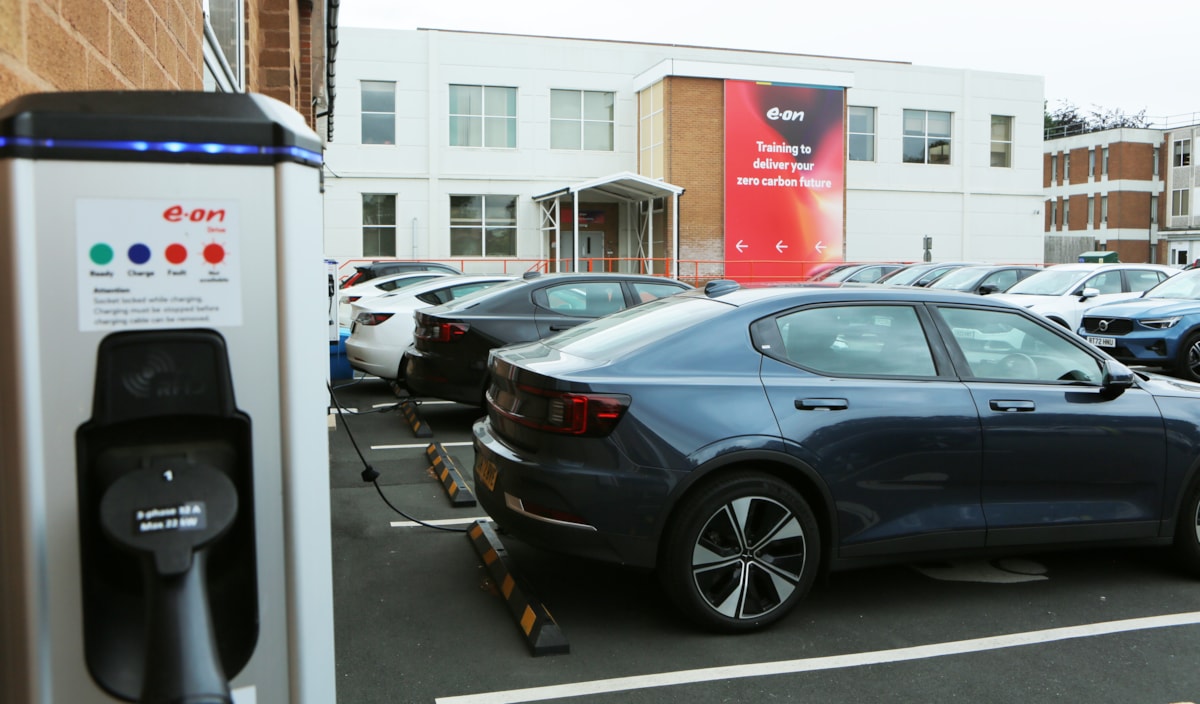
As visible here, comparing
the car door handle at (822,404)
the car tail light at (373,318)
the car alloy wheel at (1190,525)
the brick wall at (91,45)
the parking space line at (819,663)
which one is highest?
the brick wall at (91,45)

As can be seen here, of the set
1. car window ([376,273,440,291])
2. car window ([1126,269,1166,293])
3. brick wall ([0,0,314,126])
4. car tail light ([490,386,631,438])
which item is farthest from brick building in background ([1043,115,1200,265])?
brick wall ([0,0,314,126])

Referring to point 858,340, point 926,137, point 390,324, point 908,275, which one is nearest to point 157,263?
point 858,340

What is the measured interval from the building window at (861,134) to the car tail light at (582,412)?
3493cm

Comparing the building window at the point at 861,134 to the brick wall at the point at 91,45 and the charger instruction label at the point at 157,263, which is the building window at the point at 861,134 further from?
the charger instruction label at the point at 157,263

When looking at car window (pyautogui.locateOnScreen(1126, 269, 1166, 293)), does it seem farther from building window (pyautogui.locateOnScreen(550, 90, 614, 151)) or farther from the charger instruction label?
building window (pyautogui.locateOnScreen(550, 90, 614, 151))

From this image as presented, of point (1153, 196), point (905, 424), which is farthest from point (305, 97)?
point (1153, 196)

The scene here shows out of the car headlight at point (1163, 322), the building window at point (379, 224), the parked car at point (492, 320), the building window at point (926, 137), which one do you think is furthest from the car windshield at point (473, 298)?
the building window at point (926, 137)

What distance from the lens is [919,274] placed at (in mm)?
23719

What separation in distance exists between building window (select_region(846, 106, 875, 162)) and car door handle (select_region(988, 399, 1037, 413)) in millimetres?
33845

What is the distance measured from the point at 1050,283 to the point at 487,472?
14485mm

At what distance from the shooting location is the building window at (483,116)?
33.8m

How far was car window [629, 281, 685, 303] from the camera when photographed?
10.4 meters

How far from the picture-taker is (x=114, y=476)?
163 cm

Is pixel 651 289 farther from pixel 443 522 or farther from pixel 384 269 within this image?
pixel 384 269
